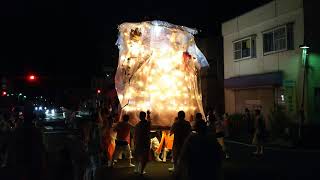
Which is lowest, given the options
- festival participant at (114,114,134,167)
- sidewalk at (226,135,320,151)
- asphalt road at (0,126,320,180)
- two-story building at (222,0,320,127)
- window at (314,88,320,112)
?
asphalt road at (0,126,320,180)

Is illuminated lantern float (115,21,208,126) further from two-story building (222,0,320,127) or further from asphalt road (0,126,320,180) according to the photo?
two-story building (222,0,320,127)

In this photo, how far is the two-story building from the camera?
2781cm

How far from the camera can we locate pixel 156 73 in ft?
63.7

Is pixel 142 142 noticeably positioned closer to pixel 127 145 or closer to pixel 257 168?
pixel 127 145

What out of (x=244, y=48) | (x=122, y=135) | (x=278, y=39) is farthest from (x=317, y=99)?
(x=122, y=135)

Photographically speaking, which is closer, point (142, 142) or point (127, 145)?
point (142, 142)

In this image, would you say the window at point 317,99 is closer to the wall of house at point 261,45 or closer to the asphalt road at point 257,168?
the wall of house at point 261,45

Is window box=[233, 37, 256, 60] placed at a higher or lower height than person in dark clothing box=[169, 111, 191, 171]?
higher

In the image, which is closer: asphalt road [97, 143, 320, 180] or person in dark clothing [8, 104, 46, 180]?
person in dark clothing [8, 104, 46, 180]

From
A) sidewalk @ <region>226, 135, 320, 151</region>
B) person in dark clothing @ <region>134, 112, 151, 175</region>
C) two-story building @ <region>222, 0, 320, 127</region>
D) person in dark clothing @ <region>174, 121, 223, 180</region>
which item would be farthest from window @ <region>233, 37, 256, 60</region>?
person in dark clothing @ <region>174, 121, 223, 180</region>

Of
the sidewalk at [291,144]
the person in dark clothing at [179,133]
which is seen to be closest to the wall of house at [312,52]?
the sidewalk at [291,144]

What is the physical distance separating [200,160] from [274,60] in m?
24.4

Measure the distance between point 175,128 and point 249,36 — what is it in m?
20.5

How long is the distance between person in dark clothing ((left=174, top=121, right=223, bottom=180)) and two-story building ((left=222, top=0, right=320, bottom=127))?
20.4 m
